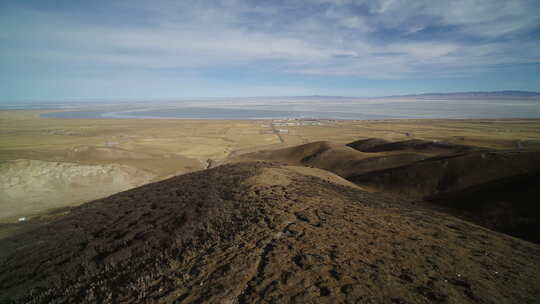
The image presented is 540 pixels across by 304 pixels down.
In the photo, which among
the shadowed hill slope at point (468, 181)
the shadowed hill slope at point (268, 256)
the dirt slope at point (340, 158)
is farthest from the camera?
the dirt slope at point (340, 158)

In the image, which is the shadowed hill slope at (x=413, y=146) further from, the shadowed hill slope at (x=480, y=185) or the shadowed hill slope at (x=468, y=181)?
the shadowed hill slope at (x=480, y=185)

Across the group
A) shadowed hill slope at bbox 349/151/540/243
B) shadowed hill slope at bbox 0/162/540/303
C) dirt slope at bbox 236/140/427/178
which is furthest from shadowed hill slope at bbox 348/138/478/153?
shadowed hill slope at bbox 0/162/540/303

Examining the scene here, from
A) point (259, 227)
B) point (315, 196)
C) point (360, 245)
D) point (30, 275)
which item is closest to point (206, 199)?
point (259, 227)

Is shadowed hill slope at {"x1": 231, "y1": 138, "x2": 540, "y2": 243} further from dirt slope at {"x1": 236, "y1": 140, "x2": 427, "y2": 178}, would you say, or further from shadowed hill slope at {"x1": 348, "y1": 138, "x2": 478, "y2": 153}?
shadowed hill slope at {"x1": 348, "y1": 138, "x2": 478, "y2": 153}

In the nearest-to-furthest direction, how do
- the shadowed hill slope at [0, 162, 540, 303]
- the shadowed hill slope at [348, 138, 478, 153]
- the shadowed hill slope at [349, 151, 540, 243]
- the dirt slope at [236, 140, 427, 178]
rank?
the shadowed hill slope at [0, 162, 540, 303] → the shadowed hill slope at [349, 151, 540, 243] → the dirt slope at [236, 140, 427, 178] → the shadowed hill slope at [348, 138, 478, 153]

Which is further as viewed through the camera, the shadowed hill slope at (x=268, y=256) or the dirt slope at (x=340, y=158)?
the dirt slope at (x=340, y=158)

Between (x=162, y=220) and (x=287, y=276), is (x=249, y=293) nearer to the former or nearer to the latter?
(x=287, y=276)

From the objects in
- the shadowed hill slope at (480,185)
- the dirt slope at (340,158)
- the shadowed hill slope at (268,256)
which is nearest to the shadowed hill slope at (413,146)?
the dirt slope at (340,158)

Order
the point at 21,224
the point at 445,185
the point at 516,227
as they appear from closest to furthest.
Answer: the point at 516,227, the point at 21,224, the point at 445,185

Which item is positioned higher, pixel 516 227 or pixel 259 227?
pixel 259 227
